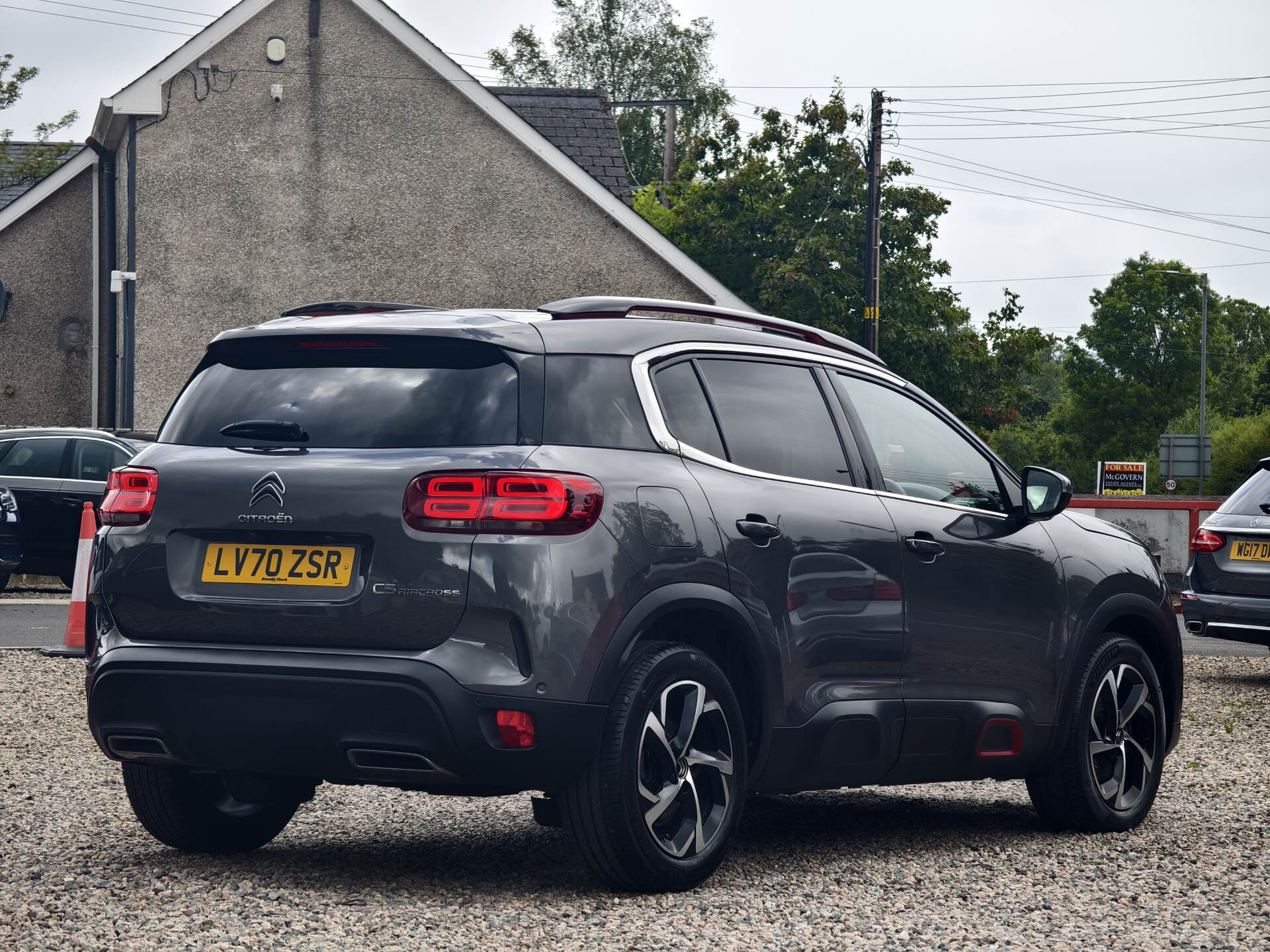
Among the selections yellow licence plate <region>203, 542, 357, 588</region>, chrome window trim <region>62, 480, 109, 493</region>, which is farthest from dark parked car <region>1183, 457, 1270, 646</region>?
chrome window trim <region>62, 480, 109, 493</region>

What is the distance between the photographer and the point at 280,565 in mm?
5160

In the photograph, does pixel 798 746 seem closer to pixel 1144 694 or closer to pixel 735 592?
pixel 735 592

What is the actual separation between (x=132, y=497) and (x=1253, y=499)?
10613mm

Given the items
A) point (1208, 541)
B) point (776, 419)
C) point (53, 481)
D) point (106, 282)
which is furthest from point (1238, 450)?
point (776, 419)

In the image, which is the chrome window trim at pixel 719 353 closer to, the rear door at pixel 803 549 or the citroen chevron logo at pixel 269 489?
the rear door at pixel 803 549

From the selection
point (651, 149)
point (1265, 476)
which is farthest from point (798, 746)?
point (651, 149)

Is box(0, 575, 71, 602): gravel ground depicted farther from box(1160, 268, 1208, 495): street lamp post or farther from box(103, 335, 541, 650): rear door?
box(1160, 268, 1208, 495): street lamp post

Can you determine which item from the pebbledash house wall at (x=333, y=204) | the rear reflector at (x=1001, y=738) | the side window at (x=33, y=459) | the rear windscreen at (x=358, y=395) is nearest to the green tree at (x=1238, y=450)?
the pebbledash house wall at (x=333, y=204)

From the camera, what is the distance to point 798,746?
5.72 metres

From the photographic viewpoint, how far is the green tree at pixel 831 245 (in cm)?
4697

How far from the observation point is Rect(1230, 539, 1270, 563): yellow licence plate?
13.6m

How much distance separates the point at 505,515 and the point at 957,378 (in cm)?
4629

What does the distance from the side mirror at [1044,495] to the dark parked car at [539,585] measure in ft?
1.70

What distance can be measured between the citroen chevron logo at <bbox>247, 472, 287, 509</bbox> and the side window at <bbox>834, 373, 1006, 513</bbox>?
2168mm
